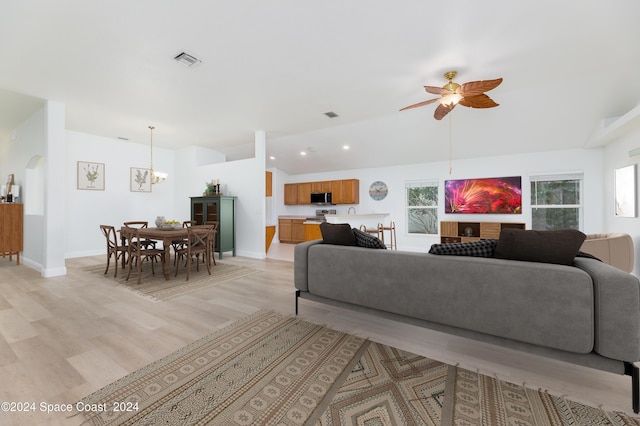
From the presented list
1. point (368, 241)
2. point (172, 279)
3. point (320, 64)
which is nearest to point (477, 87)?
point (320, 64)

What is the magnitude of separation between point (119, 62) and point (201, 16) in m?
1.47

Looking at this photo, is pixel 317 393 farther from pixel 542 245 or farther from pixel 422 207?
pixel 422 207

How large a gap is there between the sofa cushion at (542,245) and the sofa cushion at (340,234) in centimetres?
125

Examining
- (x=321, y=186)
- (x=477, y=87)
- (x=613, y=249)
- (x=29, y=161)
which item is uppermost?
(x=477, y=87)

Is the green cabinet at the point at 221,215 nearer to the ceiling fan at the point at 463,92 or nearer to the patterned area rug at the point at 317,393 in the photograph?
the patterned area rug at the point at 317,393

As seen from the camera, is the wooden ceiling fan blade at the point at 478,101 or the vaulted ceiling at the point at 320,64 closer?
the vaulted ceiling at the point at 320,64

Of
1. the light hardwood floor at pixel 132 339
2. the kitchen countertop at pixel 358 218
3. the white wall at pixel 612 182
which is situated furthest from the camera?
the kitchen countertop at pixel 358 218

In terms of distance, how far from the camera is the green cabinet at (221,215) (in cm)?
588

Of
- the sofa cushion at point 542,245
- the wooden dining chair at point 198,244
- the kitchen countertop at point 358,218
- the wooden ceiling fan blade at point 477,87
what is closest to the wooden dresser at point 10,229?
the wooden dining chair at point 198,244

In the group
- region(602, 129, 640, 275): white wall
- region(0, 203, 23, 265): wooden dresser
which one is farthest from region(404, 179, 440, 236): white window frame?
region(0, 203, 23, 265): wooden dresser

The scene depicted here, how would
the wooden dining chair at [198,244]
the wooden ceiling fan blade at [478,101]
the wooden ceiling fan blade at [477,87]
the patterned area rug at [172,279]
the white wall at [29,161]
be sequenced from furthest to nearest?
the white wall at [29,161] < the wooden dining chair at [198,244] < the patterned area rug at [172,279] < the wooden ceiling fan blade at [478,101] < the wooden ceiling fan blade at [477,87]

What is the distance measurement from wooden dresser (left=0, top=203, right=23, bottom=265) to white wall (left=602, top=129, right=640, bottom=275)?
10.6m

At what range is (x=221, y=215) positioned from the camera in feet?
19.4

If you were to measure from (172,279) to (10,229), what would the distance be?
4.04m
